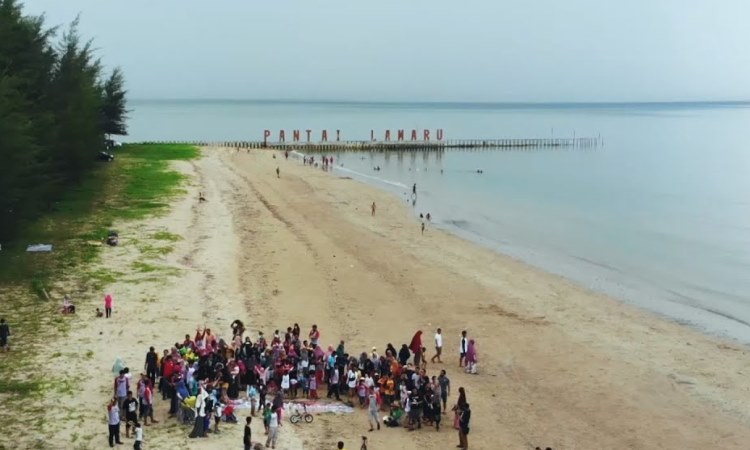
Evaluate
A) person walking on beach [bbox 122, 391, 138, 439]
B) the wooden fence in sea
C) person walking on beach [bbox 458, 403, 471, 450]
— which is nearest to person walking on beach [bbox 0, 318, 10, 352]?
person walking on beach [bbox 122, 391, 138, 439]

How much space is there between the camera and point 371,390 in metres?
20.6

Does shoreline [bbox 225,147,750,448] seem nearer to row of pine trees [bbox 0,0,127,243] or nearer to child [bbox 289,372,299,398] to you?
child [bbox 289,372,299,398]

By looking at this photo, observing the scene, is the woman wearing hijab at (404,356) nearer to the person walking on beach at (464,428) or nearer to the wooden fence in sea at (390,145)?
the person walking on beach at (464,428)

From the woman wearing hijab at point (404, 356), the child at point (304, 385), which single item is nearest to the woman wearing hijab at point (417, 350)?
the woman wearing hijab at point (404, 356)

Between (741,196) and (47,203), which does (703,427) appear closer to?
(47,203)

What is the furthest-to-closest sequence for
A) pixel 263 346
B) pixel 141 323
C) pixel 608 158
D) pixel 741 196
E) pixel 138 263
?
1. pixel 608 158
2. pixel 741 196
3. pixel 138 263
4. pixel 141 323
5. pixel 263 346

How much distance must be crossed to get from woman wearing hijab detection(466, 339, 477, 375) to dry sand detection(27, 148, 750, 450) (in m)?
0.66

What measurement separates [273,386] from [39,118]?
28.9m

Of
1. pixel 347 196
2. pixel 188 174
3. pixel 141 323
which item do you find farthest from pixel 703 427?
pixel 188 174

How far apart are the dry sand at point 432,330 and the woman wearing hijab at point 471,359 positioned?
0.66 metres

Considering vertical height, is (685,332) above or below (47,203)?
below

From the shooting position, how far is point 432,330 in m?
29.3

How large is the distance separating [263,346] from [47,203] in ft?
100

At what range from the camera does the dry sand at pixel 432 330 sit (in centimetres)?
2025
